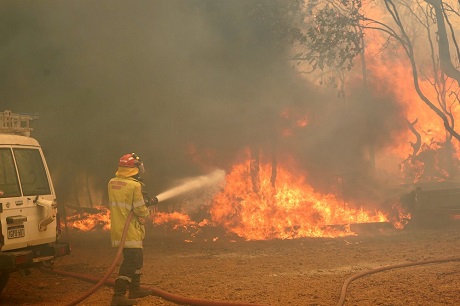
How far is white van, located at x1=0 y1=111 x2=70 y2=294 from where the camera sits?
6.65m

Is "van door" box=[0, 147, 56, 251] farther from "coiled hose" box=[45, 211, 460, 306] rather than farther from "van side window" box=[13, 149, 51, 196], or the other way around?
"coiled hose" box=[45, 211, 460, 306]

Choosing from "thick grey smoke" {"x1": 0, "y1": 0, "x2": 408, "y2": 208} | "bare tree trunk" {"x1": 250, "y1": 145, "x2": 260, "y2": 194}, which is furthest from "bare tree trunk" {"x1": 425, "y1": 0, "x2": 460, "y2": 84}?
"bare tree trunk" {"x1": 250, "y1": 145, "x2": 260, "y2": 194}

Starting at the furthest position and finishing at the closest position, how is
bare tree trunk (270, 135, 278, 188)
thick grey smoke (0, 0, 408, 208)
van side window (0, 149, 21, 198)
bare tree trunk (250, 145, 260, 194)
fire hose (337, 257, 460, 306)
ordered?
1. thick grey smoke (0, 0, 408, 208)
2. bare tree trunk (270, 135, 278, 188)
3. bare tree trunk (250, 145, 260, 194)
4. fire hose (337, 257, 460, 306)
5. van side window (0, 149, 21, 198)

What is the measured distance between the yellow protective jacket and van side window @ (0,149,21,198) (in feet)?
4.33

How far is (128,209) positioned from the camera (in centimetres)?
706

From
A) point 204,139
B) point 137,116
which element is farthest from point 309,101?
point 137,116

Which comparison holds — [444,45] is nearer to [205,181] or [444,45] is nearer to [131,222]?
[205,181]

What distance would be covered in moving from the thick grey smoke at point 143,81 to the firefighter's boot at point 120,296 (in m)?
11.3

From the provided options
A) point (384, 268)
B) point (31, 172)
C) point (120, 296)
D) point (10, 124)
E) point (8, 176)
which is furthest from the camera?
point (384, 268)

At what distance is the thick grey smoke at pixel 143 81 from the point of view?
1830cm

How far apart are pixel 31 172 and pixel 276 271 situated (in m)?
4.41

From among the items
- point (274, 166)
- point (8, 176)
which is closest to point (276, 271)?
point (8, 176)

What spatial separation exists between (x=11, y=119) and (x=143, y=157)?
1095 centimetres

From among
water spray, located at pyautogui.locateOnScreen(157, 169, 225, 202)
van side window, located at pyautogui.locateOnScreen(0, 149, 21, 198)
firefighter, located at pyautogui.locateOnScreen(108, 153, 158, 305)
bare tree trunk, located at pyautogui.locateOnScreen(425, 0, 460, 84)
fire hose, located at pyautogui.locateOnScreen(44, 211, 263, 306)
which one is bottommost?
fire hose, located at pyautogui.locateOnScreen(44, 211, 263, 306)
